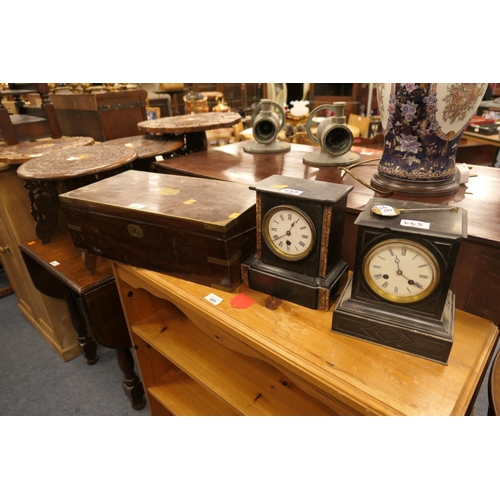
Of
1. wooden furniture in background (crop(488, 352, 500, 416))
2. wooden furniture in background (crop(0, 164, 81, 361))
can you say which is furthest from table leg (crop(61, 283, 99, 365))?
wooden furniture in background (crop(488, 352, 500, 416))

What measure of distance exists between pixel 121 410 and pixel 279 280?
1340mm

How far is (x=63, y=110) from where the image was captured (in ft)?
8.91

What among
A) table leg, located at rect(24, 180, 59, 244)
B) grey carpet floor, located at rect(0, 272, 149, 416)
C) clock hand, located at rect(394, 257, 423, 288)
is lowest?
grey carpet floor, located at rect(0, 272, 149, 416)

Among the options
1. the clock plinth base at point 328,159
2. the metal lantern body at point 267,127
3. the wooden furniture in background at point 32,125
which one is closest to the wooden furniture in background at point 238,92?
the wooden furniture in background at point 32,125

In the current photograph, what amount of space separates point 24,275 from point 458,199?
86.3 inches

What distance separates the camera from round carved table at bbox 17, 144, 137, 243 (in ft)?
4.10

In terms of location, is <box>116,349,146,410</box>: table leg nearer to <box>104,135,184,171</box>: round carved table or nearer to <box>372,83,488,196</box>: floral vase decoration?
<box>104,135,184,171</box>: round carved table

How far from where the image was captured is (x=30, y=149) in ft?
5.61

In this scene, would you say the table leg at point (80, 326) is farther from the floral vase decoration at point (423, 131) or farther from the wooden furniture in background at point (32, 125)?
the floral vase decoration at point (423, 131)

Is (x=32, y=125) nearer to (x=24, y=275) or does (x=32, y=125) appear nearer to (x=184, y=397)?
(x=24, y=275)

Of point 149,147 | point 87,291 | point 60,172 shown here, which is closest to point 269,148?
point 149,147

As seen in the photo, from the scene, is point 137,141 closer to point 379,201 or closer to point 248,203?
point 248,203

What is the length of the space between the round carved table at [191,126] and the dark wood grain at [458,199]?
137mm

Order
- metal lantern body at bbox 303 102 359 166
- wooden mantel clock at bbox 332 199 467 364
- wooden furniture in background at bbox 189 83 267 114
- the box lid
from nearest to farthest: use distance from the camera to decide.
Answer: wooden mantel clock at bbox 332 199 467 364 → the box lid → metal lantern body at bbox 303 102 359 166 → wooden furniture in background at bbox 189 83 267 114
